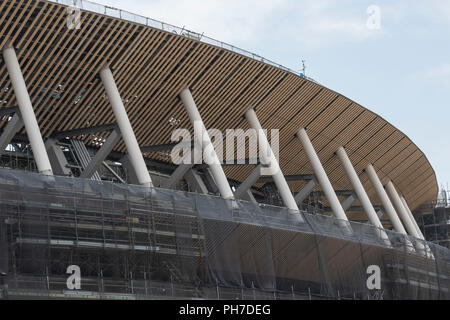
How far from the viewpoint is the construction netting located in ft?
89.7

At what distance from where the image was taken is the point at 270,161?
133 feet

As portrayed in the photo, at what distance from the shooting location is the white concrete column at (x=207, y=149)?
120 ft

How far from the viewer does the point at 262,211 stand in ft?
114

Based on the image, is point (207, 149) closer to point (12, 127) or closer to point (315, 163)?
point (12, 127)

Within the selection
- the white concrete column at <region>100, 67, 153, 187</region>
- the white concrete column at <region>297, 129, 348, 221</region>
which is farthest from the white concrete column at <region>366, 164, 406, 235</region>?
the white concrete column at <region>100, 67, 153, 187</region>

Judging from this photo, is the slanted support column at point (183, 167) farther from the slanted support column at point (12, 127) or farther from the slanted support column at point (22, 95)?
the slanted support column at point (22, 95)

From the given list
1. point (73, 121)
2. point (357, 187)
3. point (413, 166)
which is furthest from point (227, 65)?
point (413, 166)

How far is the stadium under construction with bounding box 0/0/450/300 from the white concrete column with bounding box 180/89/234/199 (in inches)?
2.5

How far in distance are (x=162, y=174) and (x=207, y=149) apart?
7.93 meters

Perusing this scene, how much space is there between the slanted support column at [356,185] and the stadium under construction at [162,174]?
0.10 m

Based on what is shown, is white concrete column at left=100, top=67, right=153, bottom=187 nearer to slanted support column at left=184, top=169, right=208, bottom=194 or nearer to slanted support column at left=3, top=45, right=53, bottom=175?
slanted support column at left=3, top=45, right=53, bottom=175

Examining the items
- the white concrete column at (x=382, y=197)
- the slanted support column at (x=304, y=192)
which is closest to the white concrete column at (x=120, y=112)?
the slanted support column at (x=304, y=192)

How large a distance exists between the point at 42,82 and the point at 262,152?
10613 millimetres

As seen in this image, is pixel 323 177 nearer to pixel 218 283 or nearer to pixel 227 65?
pixel 227 65
